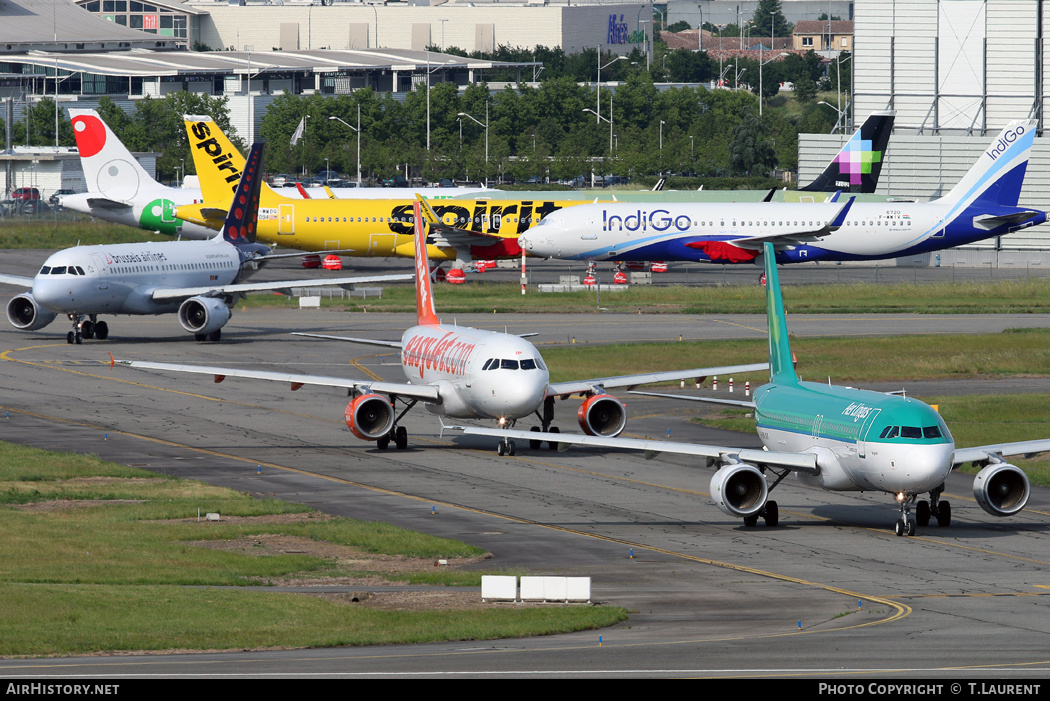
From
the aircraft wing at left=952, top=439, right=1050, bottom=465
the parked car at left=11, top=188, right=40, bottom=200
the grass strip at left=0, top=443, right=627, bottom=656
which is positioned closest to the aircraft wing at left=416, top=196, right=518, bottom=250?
the grass strip at left=0, top=443, right=627, bottom=656

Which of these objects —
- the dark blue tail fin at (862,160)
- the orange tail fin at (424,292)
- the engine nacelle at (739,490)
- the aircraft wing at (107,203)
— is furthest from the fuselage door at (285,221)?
the engine nacelle at (739,490)

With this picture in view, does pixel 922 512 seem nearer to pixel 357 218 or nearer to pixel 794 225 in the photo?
pixel 794 225

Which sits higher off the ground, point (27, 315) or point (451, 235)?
point (451, 235)

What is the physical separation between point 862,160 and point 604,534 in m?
92.2

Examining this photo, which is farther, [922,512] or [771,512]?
[771,512]

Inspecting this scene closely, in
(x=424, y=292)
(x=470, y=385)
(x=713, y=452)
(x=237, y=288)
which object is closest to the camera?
(x=713, y=452)

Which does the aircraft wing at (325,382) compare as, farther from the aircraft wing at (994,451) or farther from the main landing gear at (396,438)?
the aircraft wing at (994,451)

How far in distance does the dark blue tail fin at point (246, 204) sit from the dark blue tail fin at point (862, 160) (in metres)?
56.8

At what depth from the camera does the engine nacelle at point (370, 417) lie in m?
45.3

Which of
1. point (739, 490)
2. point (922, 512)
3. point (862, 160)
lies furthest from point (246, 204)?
point (862, 160)

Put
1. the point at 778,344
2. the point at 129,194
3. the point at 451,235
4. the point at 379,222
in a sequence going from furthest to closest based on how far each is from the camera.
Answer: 1. the point at 129,194
2. the point at 379,222
3. the point at 451,235
4. the point at 778,344

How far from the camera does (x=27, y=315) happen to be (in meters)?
71.8

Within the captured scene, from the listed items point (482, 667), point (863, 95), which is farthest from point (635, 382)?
point (863, 95)

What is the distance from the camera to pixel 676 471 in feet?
146
